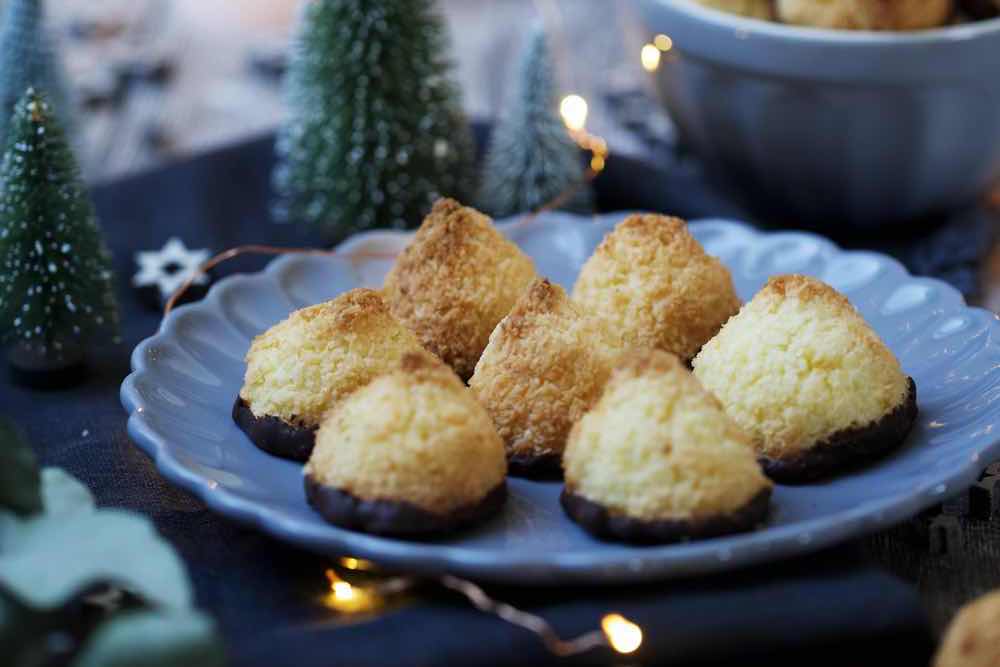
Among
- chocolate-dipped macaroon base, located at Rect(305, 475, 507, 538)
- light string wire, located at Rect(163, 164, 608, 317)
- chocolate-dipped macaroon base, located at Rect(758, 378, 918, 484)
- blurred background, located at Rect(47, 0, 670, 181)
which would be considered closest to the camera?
chocolate-dipped macaroon base, located at Rect(305, 475, 507, 538)

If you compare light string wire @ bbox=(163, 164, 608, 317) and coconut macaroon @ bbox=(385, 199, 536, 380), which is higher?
coconut macaroon @ bbox=(385, 199, 536, 380)

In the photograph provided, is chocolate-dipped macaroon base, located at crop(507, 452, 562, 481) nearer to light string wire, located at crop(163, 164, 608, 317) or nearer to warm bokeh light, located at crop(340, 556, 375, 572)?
warm bokeh light, located at crop(340, 556, 375, 572)

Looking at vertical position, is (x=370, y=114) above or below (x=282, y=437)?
above

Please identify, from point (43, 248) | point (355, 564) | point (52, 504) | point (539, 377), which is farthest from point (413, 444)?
point (43, 248)

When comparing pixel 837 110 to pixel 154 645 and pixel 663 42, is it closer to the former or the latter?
pixel 663 42

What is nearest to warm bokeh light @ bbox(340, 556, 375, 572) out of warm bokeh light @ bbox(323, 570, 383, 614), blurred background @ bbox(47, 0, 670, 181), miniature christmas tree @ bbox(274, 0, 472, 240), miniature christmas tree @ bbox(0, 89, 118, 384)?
warm bokeh light @ bbox(323, 570, 383, 614)

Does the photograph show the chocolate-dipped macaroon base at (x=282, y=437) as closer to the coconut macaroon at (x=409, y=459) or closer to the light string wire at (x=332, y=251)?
the coconut macaroon at (x=409, y=459)

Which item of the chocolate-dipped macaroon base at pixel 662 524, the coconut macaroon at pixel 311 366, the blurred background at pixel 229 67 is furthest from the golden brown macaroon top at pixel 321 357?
the blurred background at pixel 229 67
